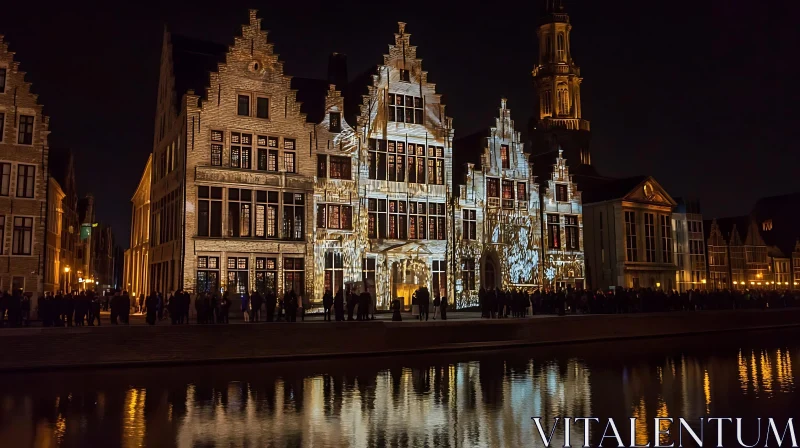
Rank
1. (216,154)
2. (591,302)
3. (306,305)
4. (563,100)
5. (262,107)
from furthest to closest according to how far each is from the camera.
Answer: (563,100) → (591,302) → (262,107) → (306,305) → (216,154)

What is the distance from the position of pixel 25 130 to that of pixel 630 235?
1737 inches

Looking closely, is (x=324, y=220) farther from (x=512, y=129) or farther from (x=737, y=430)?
(x=737, y=430)

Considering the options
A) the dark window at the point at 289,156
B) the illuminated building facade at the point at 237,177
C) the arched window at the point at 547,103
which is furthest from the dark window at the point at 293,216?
the arched window at the point at 547,103

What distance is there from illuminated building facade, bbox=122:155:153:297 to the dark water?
2354 centimetres

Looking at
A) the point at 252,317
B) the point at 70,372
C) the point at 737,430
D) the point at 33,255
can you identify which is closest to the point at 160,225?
the point at 33,255

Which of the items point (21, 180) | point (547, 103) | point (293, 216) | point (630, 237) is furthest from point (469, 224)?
point (547, 103)

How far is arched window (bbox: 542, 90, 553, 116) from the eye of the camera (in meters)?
79.5

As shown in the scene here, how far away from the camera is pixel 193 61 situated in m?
38.2

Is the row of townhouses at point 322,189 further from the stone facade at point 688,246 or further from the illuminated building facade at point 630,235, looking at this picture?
the stone facade at point 688,246

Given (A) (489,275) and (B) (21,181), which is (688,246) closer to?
(A) (489,275)

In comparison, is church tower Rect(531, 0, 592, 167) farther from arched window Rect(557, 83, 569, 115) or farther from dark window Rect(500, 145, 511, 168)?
dark window Rect(500, 145, 511, 168)

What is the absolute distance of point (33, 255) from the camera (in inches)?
1330

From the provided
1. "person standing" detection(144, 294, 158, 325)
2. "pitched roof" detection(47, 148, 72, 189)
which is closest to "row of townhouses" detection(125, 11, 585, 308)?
"person standing" detection(144, 294, 158, 325)

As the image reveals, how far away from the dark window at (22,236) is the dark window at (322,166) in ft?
49.9
